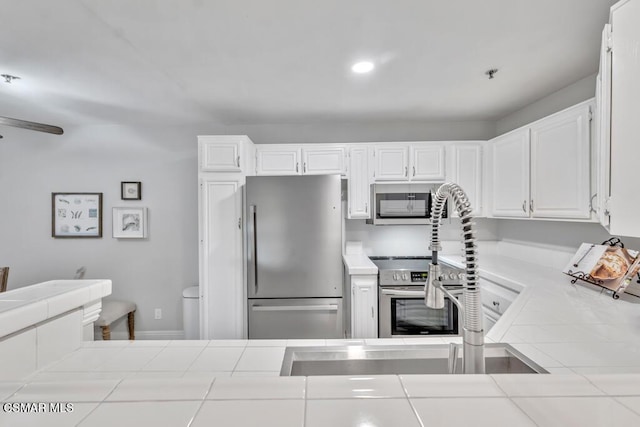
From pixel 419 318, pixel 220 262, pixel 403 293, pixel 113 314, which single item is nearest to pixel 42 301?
pixel 220 262

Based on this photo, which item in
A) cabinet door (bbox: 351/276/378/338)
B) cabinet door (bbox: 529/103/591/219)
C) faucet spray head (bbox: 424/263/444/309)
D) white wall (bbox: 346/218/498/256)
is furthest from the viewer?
white wall (bbox: 346/218/498/256)

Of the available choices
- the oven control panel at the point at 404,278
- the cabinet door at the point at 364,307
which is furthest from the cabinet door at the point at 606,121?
the cabinet door at the point at 364,307

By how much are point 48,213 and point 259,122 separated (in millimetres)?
2598

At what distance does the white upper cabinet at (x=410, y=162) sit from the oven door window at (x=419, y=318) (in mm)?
1186

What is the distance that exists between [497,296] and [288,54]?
217 centimetres

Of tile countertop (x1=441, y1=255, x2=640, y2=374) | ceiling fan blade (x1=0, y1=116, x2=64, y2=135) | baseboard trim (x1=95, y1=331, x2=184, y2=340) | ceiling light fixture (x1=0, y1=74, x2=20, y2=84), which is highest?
→ ceiling light fixture (x1=0, y1=74, x2=20, y2=84)

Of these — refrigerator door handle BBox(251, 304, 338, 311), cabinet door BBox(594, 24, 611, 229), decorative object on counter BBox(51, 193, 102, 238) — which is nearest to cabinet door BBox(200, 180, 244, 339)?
refrigerator door handle BBox(251, 304, 338, 311)

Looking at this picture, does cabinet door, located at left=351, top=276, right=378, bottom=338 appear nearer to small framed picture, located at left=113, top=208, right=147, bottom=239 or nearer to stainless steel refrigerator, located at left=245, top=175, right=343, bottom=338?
stainless steel refrigerator, located at left=245, top=175, right=343, bottom=338

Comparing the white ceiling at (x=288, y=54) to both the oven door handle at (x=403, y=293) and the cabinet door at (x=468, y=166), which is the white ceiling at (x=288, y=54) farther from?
the oven door handle at (x=403, y=293)

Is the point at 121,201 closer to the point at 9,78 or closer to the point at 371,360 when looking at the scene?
the point at 9,78

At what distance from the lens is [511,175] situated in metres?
2.58

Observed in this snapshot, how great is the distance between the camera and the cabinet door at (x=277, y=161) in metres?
2.96

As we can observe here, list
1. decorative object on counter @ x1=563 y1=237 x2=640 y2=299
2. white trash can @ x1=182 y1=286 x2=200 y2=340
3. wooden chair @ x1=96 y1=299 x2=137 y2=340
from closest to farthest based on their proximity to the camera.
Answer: decorative object on counter @ x1=563 y1=237 x2=640 y2=299 < wooden chair @ x1=96 y1=299 x2=137 y2=340 < white trash can @ x1=182 y1=286 x2=200 y2=340

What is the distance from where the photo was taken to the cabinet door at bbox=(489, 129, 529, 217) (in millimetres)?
2400
